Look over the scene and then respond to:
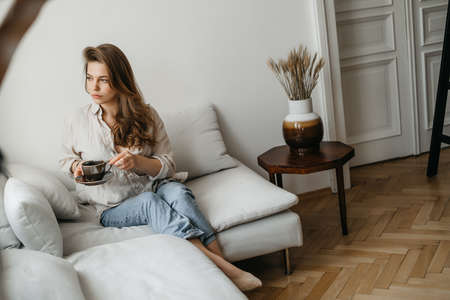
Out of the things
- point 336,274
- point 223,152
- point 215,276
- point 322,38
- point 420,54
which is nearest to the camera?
point 215,276

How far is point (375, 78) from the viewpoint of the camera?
123 inches

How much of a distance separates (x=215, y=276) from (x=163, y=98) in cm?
132

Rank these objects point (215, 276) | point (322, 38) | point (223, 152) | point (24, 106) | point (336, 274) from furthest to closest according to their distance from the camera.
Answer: point (322, 38)
point (223, 152)
point (24, 106)
point (336, 274)
point (215, 276)

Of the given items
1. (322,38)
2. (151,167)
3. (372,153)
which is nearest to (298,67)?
(322,38)

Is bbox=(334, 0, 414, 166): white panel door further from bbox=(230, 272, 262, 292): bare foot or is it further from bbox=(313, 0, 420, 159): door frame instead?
bbox=(230, 272, 262, 292): bare foot

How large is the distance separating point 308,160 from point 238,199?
43 centimetres

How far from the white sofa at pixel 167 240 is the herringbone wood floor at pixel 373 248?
0.60ft

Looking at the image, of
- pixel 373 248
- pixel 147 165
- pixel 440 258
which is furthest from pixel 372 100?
pixel 147 165

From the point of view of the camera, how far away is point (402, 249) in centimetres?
208

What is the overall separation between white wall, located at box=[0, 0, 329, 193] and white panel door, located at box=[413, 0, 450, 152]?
84cm

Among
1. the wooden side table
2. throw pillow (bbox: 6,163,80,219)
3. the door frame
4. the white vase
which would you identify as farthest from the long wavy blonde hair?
the door frame

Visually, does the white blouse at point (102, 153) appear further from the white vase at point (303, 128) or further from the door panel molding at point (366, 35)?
the door panel molding at point (366, 35)

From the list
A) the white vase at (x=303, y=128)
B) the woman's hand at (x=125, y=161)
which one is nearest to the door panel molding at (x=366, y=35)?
the white vase at (x=303, y=128)

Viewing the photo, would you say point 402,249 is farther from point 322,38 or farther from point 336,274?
point 322,38
